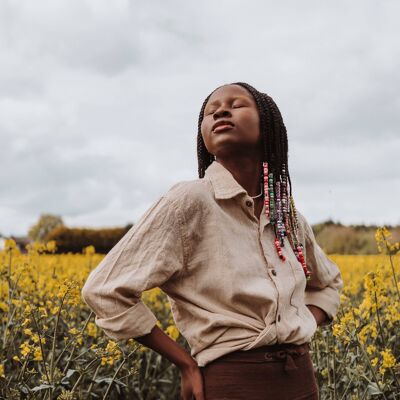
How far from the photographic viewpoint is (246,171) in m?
1.77

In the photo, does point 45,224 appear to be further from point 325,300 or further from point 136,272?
point 136,272

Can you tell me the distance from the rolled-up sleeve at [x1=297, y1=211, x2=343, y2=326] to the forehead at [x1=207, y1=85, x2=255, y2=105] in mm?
463

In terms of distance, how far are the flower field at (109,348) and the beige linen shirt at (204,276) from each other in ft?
2.60

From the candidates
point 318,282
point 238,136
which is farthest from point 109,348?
point 238,136

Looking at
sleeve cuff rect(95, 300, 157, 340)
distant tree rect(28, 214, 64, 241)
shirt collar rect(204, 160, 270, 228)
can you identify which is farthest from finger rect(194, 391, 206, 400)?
distant tree rect(28, 214, 64, 241)

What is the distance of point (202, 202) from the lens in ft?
5.18

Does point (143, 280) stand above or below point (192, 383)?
above

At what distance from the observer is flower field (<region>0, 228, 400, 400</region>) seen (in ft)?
8.05

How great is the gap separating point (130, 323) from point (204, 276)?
218mm

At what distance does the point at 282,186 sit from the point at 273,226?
0.56ft

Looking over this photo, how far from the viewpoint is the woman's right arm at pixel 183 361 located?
1.48 metres

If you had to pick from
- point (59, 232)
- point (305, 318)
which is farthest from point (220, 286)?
point (59, 232)

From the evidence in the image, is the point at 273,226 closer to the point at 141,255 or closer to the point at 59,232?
the point at 141,255

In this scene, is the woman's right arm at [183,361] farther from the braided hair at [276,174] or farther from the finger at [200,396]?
the braided hair at [276,174]
